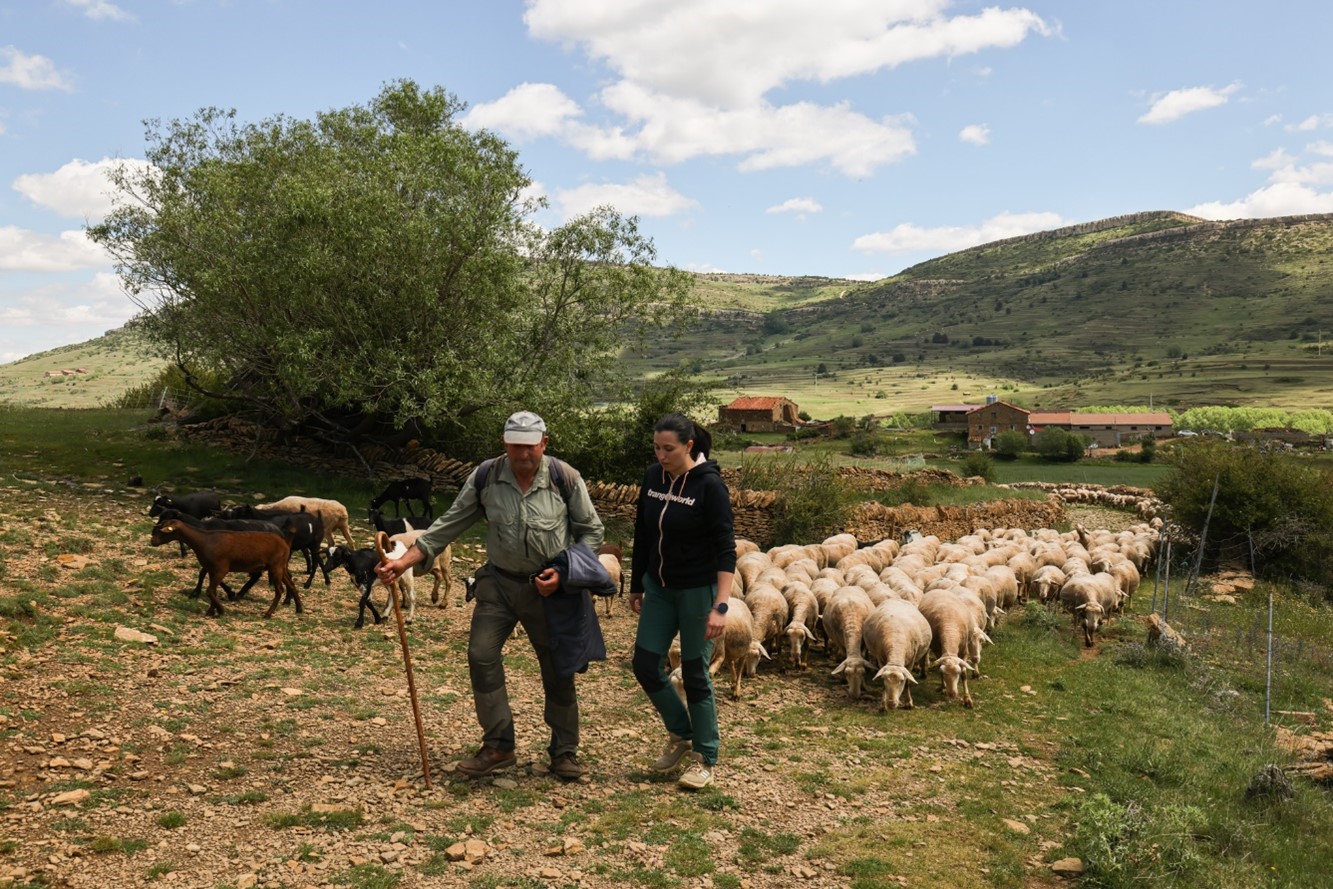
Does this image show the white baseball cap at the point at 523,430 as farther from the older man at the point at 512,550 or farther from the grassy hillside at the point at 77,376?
the grassy hillside at the point at 77,376

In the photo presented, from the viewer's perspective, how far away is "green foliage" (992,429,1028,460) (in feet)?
222

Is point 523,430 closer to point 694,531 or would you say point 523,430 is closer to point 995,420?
point 694,531

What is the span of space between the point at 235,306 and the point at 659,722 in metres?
16.2

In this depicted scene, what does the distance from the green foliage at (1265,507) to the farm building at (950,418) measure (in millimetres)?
63810

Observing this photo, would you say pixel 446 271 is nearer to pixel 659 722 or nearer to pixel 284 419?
pixel 284 419

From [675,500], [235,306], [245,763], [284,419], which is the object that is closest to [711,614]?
[675,500]

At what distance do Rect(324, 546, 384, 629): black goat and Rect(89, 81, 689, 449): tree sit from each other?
650 cm

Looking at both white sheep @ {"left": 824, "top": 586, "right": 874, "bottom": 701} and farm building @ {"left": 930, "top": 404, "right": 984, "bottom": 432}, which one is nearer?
white sheep @ {"left": 824, "top": 586, "right": 874, "bottom": 701}

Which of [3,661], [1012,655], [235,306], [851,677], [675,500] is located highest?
[235,306]

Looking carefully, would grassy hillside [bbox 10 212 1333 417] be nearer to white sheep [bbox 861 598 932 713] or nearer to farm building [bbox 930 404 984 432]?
farm building [bbox 930 404 984 432]

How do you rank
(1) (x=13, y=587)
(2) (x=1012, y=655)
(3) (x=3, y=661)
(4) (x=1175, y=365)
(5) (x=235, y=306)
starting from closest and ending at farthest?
(3) (x=3, y=661), (1) (x=13, y=587), (2) (x=1012, y=655), (5) (x=235, y=306), (4) (x=1175, y=365)

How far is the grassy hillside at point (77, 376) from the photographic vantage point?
2395 inches

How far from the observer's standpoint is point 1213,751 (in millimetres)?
8398

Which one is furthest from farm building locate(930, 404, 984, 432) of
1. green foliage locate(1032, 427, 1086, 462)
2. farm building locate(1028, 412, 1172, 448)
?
green foliage locate(1032, 427, 1086, 462)
